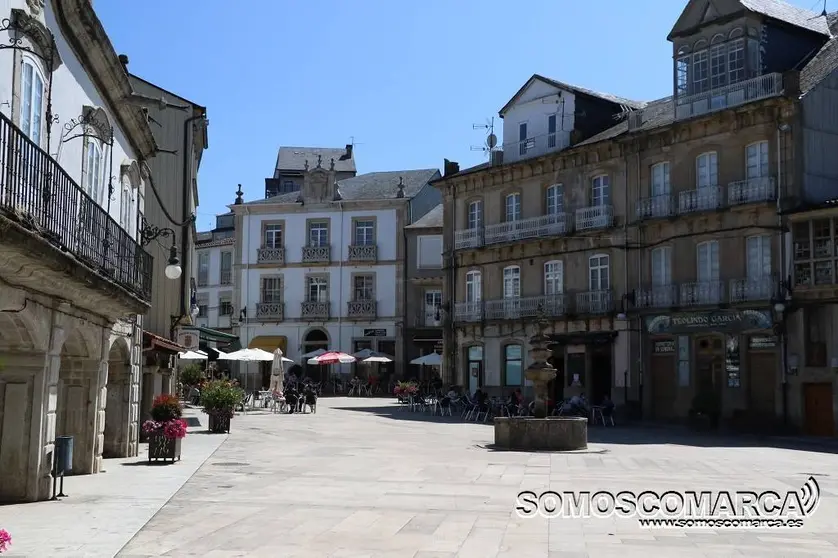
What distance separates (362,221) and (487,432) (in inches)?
1197

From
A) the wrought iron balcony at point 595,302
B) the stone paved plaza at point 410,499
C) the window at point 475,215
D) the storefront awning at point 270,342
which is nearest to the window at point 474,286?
the window at point 475,215

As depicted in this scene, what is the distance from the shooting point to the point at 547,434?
74.1 ft

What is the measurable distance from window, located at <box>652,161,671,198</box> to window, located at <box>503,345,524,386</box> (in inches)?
355

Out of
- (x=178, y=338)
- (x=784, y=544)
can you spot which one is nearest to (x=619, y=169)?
(x=178, y=338)

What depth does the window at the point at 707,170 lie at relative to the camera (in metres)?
34.0

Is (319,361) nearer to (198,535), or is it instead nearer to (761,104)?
(761,104)

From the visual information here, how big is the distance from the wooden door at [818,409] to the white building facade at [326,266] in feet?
96.7

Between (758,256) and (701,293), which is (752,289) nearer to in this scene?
(758,256)

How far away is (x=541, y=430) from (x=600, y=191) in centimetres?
1781

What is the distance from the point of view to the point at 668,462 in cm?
2055

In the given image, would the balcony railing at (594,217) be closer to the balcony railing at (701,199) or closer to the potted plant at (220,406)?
the balcony railing at (701,199)

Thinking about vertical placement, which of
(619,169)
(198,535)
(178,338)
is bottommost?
Answer: (198,535)

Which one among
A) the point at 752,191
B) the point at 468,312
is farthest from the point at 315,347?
the point at 752,191

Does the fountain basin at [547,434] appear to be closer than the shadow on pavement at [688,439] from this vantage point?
Yes
